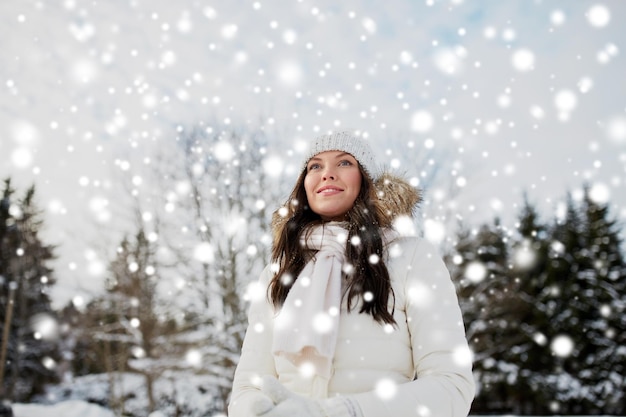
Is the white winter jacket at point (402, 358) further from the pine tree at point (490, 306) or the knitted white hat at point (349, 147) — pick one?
the pine tree at point (490, 306)

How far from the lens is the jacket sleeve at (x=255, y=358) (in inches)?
69.0

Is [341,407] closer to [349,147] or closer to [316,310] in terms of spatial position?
[316,310]

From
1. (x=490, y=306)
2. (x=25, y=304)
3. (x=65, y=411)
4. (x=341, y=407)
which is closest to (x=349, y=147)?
(x=341, y=407)

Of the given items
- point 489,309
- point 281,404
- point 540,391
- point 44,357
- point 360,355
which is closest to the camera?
point 281,404

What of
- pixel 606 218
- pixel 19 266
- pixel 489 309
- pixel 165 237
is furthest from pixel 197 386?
pixel 606 218

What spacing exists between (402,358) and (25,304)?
22.7m

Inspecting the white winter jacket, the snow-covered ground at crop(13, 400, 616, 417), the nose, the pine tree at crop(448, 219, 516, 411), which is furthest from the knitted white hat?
the pine tree at crop(448, 219, 516, 411)

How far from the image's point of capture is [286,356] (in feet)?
5.82

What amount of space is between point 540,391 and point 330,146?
2064 cm

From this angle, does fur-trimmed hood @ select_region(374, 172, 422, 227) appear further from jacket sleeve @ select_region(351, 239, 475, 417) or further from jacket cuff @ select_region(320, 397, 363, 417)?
jacket cuff @ select_region(320, 397, 363, 417)

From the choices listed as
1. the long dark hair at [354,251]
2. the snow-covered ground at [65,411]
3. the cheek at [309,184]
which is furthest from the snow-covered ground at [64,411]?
the cheek at [309,184]

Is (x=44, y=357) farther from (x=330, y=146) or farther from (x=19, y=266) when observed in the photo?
(x=330, y=146)

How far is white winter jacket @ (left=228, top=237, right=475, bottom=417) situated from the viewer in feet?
4.78

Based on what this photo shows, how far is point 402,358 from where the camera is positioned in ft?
5.51
